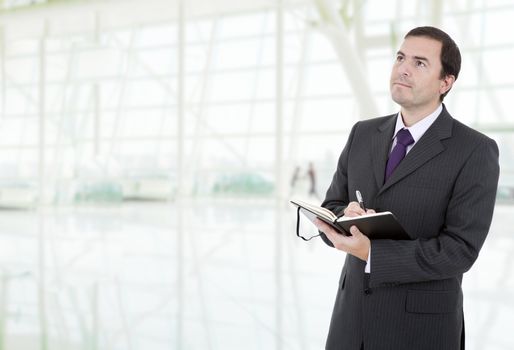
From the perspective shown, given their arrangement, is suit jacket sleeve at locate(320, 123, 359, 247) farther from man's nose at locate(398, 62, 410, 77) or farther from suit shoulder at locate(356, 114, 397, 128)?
man's nose at locate(398, 62, 410, 77)

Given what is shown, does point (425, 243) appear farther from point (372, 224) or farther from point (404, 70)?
point (404, 70)

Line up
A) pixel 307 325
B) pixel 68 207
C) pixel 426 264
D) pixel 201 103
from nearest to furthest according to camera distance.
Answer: pixel 426 264, pixel 307 325, pixel 68 207, pixel 201 103

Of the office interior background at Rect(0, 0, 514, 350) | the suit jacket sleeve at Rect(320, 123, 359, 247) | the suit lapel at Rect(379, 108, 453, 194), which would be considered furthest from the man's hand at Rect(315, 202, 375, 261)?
the office interior background at Rect(0, 0, 514, 350)

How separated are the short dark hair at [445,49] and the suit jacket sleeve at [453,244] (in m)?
0.38

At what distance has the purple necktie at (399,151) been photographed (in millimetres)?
2334

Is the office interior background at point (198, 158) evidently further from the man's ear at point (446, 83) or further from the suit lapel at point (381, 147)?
Result: the man's ear at point (446, 83)

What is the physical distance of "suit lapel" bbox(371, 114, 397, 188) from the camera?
2.35 metres

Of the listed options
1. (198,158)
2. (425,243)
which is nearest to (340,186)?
(425,243)

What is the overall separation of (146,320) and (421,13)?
1747 centimetres

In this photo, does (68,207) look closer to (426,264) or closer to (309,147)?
(309,147)

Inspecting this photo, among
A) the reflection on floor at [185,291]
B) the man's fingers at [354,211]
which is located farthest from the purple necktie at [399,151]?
the reflection on floor at [185,291]

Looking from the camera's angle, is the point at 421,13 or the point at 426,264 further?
the point at 421,13

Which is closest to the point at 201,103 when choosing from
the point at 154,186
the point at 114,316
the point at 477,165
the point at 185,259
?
the point at 154,186

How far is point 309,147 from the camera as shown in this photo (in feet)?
80.0
